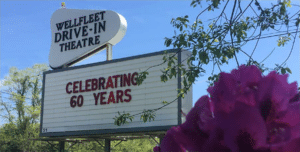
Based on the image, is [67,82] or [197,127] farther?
[67,82]

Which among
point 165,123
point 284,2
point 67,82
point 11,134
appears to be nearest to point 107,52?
point 67,82

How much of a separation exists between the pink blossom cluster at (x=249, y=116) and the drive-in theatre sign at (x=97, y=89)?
41.7ft

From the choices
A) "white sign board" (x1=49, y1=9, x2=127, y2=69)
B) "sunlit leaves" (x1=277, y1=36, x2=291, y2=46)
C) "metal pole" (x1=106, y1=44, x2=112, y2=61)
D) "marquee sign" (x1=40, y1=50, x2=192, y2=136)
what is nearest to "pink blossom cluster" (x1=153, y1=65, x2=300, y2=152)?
"sunlit leaves" (x1=277, y1=36, x2=291, y2=46)

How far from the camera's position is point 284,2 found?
6.36 metres

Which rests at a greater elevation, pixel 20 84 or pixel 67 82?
pixel 20 84

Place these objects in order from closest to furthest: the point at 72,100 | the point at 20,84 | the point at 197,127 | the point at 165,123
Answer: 1. the point at 197,127
2. the point at 165,123
3. the point at 72,100
4. the point at 20,84

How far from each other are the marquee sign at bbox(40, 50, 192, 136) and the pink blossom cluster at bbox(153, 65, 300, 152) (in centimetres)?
1312

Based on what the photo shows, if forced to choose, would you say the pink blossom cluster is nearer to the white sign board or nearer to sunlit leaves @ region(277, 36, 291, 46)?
sunlit leaves @ region(277, 36, 291, 46)

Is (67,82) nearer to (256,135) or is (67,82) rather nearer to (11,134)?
(256,135)

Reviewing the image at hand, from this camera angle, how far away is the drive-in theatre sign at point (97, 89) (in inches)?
581

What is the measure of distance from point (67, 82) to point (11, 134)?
21.1 metres

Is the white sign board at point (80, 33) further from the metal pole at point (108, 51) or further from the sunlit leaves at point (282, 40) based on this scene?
the sunlit leaves at point (282, 40)

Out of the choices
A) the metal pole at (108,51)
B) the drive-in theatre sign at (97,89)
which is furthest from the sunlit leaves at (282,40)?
the metal pole at (108,51)

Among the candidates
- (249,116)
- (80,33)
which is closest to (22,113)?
(80,33)
